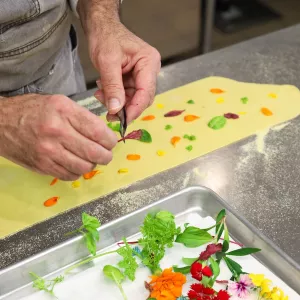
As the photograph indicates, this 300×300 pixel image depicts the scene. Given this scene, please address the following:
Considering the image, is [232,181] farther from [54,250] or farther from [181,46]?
[181,46]

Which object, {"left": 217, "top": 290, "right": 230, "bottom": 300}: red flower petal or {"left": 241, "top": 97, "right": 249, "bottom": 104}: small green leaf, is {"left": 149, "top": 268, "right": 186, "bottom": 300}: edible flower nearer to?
{"left": 217, "top": 290, "right": 230, "bottom": 300}: red flower petal

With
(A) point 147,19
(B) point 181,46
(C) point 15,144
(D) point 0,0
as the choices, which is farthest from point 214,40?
(C) point 15,144

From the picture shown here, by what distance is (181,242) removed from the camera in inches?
32.3

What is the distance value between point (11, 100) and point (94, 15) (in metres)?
0.34

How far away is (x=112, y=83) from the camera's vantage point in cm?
93

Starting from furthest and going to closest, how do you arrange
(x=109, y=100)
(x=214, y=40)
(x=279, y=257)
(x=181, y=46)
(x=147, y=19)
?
(x=214, y=40) → (x=181, y=46) → (x=147, y=19) → (x=109, y=100) → (x=279, y=257)

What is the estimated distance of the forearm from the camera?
107cm

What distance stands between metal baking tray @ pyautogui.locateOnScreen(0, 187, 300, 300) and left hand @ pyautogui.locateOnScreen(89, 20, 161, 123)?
186 millimetres

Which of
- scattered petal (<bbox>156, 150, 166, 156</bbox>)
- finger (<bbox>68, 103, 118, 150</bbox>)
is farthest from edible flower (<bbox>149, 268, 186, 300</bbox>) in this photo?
Result: scattered petal (<bbox>156, 150, 166, 156</bbox>)

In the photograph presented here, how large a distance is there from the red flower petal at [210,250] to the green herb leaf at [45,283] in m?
0.22

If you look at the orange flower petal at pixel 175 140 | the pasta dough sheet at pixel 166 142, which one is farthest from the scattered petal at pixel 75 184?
the orange flower petal at pixel 175 140

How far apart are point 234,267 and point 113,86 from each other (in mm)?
389

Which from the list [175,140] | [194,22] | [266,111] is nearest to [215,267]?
[175,140]

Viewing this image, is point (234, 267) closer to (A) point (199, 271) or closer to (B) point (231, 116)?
(A) point (199, 271)
